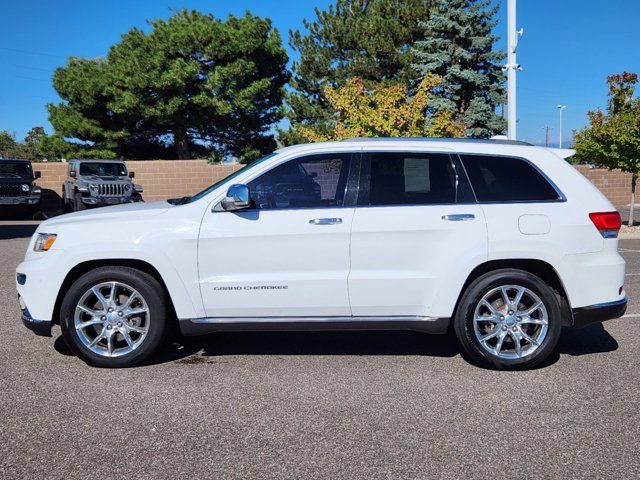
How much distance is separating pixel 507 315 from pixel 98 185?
59.7ft

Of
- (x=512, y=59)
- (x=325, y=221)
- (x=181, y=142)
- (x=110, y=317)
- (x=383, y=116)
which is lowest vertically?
(x=110, y=317)

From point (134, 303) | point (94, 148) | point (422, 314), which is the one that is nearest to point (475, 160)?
point (422, 314)

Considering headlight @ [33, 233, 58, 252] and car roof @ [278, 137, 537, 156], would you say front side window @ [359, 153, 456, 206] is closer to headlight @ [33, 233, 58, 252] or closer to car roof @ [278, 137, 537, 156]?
car roof @ [278, 137, 537, 156]

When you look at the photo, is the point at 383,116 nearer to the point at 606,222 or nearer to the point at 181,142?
the point at 606,222

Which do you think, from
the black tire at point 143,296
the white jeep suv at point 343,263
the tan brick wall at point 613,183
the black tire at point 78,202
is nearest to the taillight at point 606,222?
the white jeep suv at point 343,263

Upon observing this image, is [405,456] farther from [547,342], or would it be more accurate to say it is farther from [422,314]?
[547,342]

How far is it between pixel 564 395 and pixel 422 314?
1178 millimetres

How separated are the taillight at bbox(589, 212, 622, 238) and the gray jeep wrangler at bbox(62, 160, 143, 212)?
18.2 m

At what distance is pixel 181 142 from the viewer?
31781 millimetres

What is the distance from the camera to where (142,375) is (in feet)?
15.9

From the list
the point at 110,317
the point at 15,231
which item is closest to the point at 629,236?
the point at 110,317

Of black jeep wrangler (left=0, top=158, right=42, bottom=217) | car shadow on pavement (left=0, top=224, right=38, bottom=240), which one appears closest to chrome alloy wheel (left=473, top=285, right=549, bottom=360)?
car shadow on pavement (left=0, top=224, right=38, bottom=240)

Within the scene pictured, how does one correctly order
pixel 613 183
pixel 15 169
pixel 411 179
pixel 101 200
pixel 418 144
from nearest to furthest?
pixel 411 179, pixel 418 144, pixel 101 200, pixel 15 169, pixel 613 183

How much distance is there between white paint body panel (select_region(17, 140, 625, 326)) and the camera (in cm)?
483
